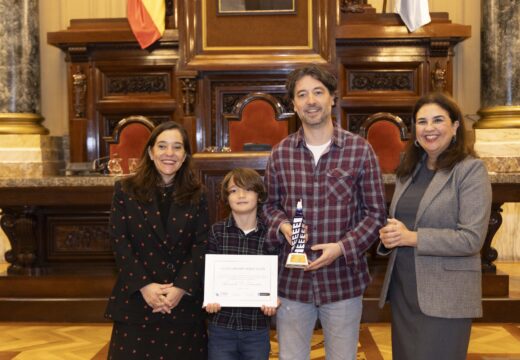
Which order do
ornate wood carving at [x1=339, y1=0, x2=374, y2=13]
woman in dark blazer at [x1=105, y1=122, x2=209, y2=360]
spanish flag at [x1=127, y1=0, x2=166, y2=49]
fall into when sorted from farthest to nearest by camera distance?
ornate wood carving at [x1=339, y1=0, x2=374, y2=13], spanish flag at [x1=127, y1=0, x2=166, y2=49], woman in dark blazer at [x1=105, y1=122, x2=209, y2=360]

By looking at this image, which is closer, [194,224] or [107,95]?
[194,224]

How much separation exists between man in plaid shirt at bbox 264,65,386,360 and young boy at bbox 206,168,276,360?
16 centimetres

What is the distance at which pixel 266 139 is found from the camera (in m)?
7.89

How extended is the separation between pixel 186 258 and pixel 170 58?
5.29m

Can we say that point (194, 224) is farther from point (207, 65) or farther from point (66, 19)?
point (66, 19)

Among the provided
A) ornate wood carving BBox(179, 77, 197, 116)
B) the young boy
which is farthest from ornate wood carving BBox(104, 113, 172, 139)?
the young boy

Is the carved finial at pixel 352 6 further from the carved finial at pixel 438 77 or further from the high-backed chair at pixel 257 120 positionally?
the high-backed chair at pixel 257 120

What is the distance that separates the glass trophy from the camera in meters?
2.77

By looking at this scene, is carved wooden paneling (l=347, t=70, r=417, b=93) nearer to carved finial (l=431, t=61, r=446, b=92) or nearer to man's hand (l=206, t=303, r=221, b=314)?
carved finial (l=431, t=61, r=446, b=92)

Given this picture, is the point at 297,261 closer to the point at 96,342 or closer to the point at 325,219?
the point at 325,219


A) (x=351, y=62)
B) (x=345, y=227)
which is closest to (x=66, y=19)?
(x=351, y=62)

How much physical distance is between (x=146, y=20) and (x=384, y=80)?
9.17ft

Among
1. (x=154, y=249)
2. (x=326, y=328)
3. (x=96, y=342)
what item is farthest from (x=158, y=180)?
(x=96, y=342)

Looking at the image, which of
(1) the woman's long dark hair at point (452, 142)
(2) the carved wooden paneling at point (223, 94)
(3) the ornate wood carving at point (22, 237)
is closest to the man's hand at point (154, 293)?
(1) the woman's long dark hair at point (452, 142)
